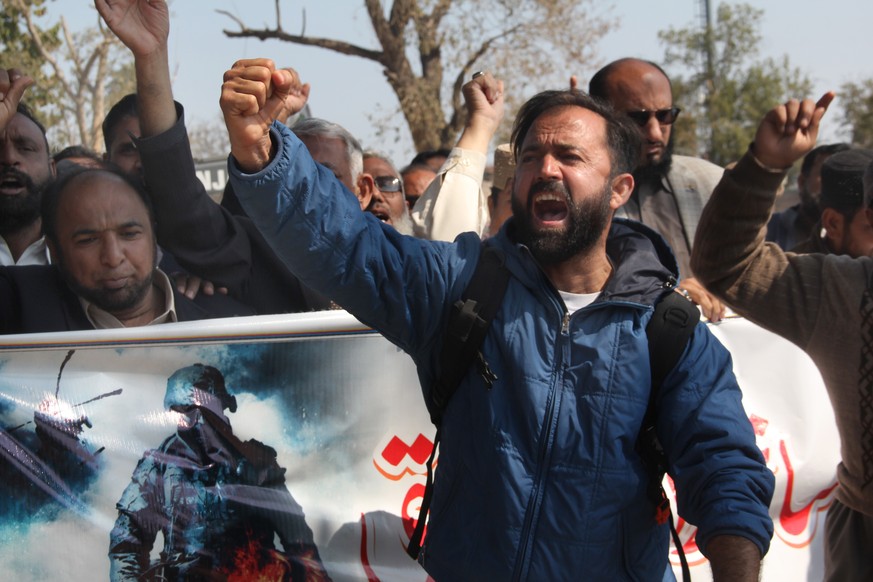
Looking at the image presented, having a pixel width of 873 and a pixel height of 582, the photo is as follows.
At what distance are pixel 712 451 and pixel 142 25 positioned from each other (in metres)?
2.18

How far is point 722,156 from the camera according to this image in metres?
36.7

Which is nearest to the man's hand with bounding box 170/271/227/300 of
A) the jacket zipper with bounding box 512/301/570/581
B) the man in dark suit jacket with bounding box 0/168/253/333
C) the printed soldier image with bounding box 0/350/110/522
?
the man in dark suit jacket with bounding box 0/168/253/333

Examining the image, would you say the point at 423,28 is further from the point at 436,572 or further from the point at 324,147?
the point at 436,572

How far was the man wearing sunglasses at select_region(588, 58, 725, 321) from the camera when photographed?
3824mm

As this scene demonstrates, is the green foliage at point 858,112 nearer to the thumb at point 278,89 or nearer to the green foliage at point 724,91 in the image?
the green foliage at point 724,91

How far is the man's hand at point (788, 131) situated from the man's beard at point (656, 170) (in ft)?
4.84

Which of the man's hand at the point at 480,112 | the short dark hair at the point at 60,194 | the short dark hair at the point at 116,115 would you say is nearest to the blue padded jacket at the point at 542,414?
the short dark hair at the point at 60,194

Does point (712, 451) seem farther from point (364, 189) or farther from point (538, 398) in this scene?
point (364, 189)

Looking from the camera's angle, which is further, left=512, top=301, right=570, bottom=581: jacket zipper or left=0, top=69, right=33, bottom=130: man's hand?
left=0, top=69, right=33, bottom=130: man's hand

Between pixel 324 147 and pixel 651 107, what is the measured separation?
1.31m

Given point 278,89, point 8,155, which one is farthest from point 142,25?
point 278,89

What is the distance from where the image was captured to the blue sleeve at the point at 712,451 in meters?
2.11

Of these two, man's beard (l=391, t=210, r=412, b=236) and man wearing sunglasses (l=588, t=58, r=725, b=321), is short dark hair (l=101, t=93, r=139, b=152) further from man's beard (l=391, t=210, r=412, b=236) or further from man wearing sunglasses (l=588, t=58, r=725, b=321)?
man wearing sunglasses (l=588, t=58, r=725, b=321)

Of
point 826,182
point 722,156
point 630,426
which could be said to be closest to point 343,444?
point 630,426
